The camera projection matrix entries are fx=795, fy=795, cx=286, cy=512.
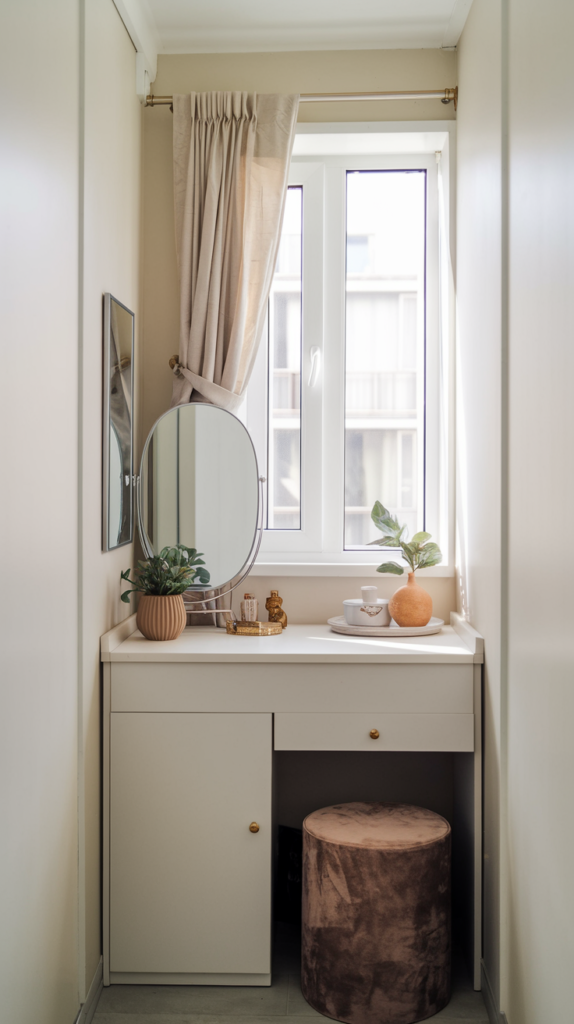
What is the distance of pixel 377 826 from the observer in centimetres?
191

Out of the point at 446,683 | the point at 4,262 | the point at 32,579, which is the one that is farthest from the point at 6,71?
the point at 446,683

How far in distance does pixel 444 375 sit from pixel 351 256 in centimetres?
50

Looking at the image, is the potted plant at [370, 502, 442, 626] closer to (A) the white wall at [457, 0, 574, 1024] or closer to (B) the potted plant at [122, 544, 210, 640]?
(A) the white wall at [457, 0, 574, 1024]

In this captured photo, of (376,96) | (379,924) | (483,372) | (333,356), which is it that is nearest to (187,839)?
(379,924)

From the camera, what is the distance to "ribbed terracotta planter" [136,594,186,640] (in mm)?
2104

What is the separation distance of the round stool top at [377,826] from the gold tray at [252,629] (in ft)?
1.63

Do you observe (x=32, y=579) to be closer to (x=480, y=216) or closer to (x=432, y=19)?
(x=480, y=216)

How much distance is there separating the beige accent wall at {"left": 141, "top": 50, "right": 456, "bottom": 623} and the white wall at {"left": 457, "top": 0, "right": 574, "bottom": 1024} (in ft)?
0.93

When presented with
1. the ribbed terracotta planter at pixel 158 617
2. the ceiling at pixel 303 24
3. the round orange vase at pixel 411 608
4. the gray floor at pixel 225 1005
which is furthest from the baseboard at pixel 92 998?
the ceiling at pixel 303 24

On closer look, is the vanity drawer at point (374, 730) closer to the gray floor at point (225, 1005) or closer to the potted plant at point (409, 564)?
the potted plant at point (409, 564)

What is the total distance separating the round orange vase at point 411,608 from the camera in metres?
2.25

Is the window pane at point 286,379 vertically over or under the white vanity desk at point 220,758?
→ over

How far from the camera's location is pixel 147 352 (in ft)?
8.11

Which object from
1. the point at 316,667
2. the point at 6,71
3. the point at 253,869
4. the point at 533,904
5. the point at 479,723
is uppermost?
the point at 6,71
